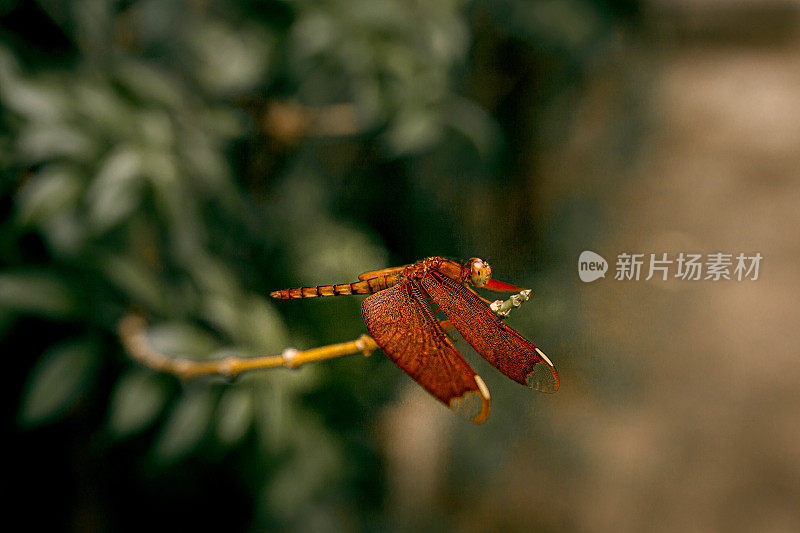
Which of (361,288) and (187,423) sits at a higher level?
(361,288)

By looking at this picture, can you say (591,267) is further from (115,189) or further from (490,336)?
(115,189)

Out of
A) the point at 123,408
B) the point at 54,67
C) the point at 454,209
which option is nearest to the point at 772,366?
the point at 454,209

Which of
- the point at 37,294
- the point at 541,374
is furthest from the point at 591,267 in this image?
the point at 37,294

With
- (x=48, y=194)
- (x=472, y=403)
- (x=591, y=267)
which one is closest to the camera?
(x=472, y=403)

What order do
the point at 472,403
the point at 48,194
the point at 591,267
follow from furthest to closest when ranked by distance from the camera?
1. the point at 48,194
2. the point at 591,267
3. the point at 472,403

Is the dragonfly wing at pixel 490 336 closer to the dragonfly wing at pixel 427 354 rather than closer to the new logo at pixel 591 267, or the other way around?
the dragonfly wing at pixel 427 354

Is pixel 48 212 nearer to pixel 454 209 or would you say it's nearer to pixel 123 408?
pixel 123 408
